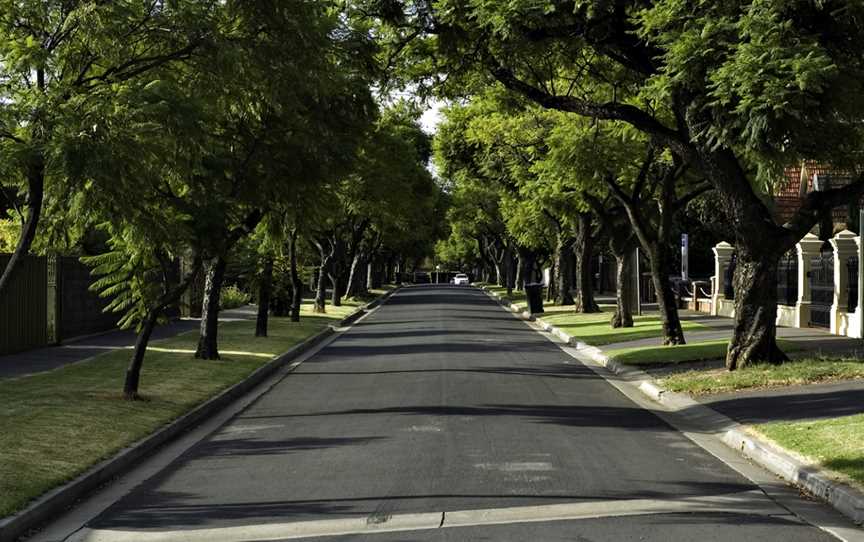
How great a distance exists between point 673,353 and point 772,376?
5133 millimetres

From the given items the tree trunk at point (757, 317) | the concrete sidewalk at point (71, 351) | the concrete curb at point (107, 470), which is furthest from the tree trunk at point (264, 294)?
the tree trunk at point (757, 317)

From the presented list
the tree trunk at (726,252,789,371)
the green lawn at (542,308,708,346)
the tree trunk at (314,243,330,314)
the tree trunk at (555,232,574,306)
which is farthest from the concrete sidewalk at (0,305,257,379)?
the tree trunk at (555,232,574,306)

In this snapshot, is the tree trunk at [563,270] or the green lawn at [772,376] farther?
the tree trunk at [563,270]

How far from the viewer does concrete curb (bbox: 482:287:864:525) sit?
812 cm

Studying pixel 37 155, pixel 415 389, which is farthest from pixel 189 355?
pixel 37 155

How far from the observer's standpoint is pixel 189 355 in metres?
21.5

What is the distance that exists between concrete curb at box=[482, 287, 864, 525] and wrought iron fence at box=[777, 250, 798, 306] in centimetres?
1108

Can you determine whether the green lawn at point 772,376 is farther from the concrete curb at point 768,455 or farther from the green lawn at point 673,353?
the green lawn at point 673,353

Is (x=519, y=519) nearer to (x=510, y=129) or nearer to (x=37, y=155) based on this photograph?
(x=37, y=155)

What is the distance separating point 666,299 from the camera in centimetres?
2267

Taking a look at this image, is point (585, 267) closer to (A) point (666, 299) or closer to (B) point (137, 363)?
(A) point (666, 299)

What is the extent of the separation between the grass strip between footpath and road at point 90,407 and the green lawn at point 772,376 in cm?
748

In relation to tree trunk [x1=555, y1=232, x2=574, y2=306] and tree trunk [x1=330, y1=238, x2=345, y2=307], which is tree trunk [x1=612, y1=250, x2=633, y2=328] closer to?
tree trunk [x1=555, y1=232, x2=574, y2=306]

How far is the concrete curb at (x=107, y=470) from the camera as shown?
25.2 feet
